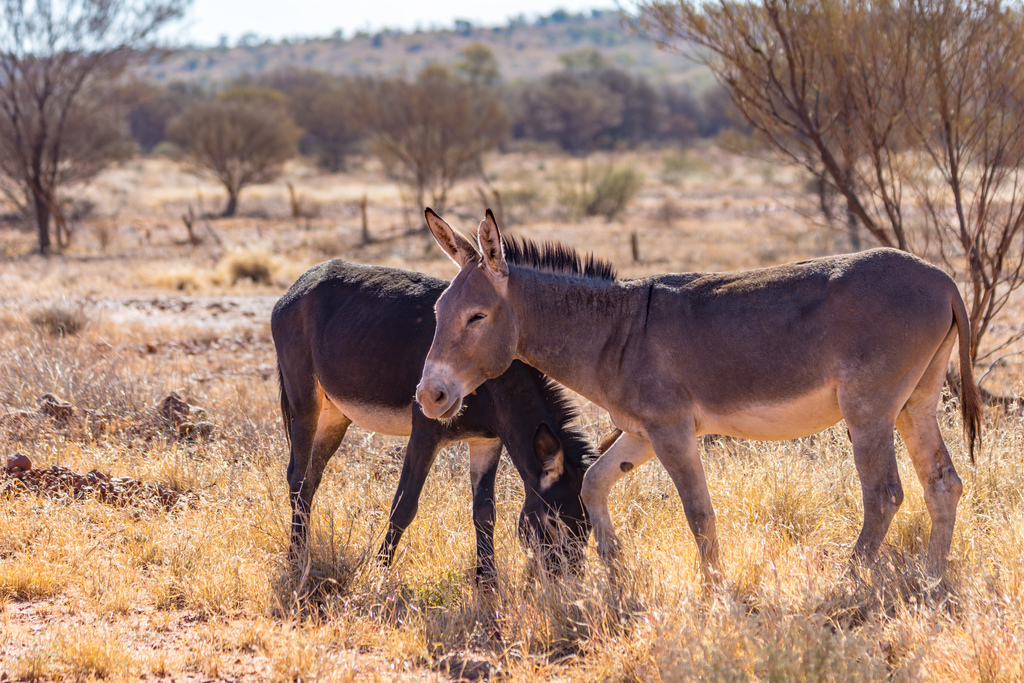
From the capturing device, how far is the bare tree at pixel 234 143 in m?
37.8

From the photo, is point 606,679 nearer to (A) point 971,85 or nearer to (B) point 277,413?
(B) point 277,413

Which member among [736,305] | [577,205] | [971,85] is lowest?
[577,205]

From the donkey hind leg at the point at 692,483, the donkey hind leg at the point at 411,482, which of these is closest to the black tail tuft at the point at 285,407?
the donkey hind leg at the point at 411,482

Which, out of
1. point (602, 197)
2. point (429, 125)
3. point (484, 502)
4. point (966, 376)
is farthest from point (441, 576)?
point (602, 197)

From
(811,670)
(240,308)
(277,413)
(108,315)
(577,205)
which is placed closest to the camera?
(811,670)

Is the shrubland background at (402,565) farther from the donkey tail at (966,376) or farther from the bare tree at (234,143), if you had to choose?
the bare tree at (234,143)

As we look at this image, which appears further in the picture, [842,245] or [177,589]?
[842,245]

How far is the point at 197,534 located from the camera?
204 inches

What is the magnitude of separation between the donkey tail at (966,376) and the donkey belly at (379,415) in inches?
114

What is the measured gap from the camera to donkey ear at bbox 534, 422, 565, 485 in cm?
444

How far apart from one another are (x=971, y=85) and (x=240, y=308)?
42.2 ft

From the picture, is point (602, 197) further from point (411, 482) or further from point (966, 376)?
point (966, 376)

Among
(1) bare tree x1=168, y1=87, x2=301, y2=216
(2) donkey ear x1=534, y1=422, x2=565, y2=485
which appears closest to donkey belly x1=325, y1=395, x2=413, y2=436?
(2) donkey ear x1=534, y1=422, x2=565, y2=485

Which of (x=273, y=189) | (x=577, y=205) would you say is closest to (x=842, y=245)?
(x=577, y=205)
